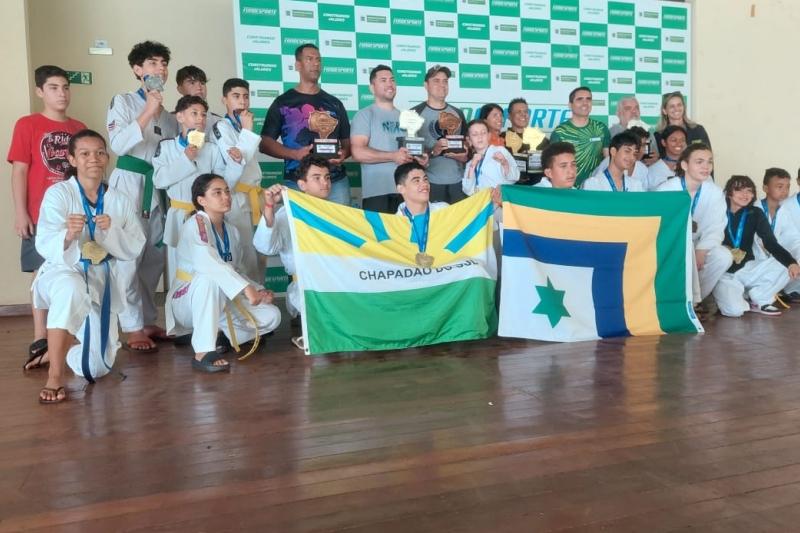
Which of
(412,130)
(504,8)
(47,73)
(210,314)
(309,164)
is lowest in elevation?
(210,314)

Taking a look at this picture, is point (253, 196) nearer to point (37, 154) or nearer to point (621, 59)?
point (37, 154)

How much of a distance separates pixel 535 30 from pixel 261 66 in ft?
8.47

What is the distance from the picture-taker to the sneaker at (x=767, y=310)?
4.43 meters

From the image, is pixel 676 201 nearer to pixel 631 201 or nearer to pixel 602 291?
pixel 631 201

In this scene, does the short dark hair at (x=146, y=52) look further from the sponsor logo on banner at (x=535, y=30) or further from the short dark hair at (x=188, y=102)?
the sponsor logo on banner at (x=535, y=30)

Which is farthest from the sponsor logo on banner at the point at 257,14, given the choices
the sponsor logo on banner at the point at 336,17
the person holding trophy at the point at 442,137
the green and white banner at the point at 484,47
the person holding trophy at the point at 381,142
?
the person holding trophy at the point at 442,137

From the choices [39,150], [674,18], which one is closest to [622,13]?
[674,18]

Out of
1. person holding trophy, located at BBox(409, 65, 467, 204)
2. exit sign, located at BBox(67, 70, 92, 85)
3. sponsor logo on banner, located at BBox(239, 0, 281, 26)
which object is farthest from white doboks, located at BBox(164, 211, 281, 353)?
exit sign, located at BBox(67, 70, 92, 85)

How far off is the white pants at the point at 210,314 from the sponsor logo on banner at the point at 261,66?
2.28 m

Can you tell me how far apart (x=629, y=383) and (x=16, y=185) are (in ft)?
11.5

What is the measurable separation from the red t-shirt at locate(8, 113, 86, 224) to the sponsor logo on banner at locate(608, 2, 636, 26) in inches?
193

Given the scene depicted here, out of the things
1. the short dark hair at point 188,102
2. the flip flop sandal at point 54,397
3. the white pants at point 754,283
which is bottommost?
the flip flop sandal at point 54,397

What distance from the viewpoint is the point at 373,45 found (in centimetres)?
548

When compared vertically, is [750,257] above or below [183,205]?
below
